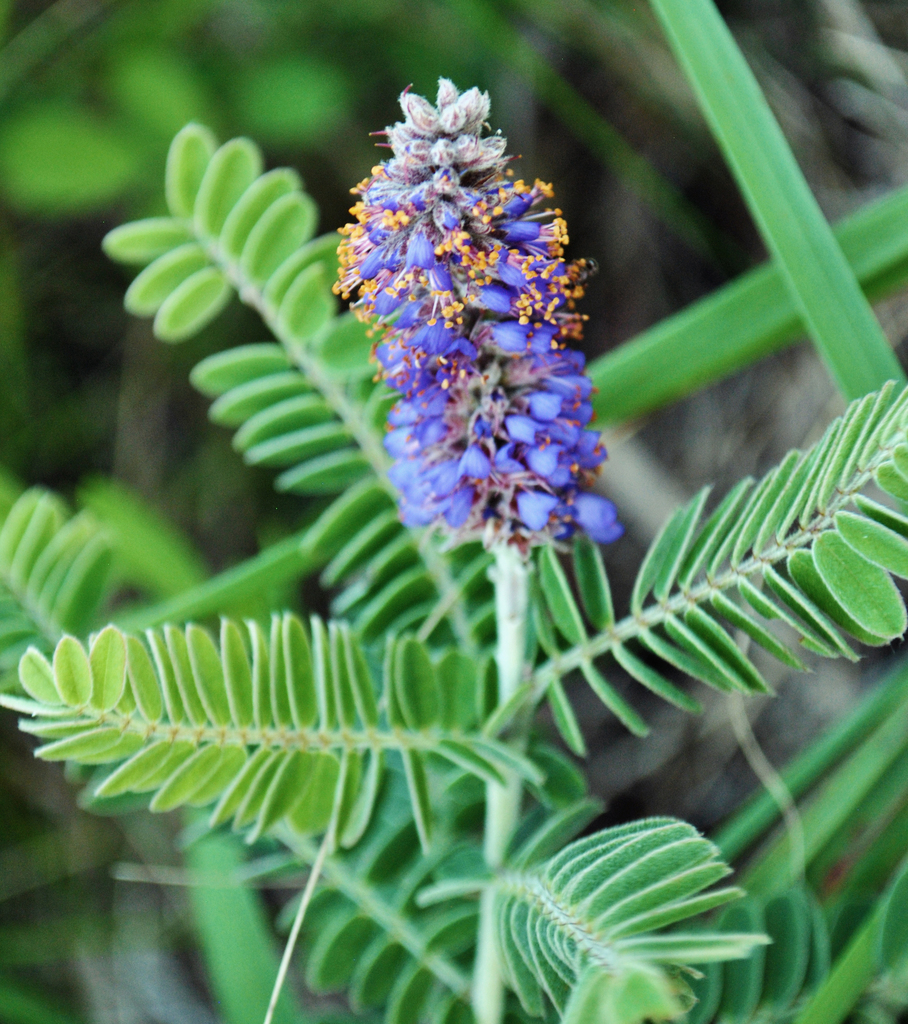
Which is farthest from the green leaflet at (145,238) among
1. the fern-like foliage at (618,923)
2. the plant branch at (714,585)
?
the fern-like foliage at (618,923)

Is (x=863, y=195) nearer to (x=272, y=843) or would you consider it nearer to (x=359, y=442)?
(x=359, y=442)

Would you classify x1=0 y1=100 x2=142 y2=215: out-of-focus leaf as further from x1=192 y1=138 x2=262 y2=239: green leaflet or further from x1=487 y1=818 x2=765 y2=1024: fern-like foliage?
x1=487 y1=818 x2=765 y2=1024: fern-like foliage

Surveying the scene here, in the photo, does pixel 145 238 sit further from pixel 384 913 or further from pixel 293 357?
pixel 384 913

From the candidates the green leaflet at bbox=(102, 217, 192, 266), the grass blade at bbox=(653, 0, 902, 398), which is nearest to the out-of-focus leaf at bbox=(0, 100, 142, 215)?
the green leaflet at bbox=(102, 217, 192, 266)

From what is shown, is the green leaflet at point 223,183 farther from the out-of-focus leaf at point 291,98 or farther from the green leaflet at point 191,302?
the out-of-focus leaf at point 291,98

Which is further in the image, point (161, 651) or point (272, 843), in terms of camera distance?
point (272, 843)

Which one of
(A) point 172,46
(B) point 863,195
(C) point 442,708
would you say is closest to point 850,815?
Answer: (C) point 442,708

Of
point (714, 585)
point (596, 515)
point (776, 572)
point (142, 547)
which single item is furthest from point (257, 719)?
point (142, 547)
